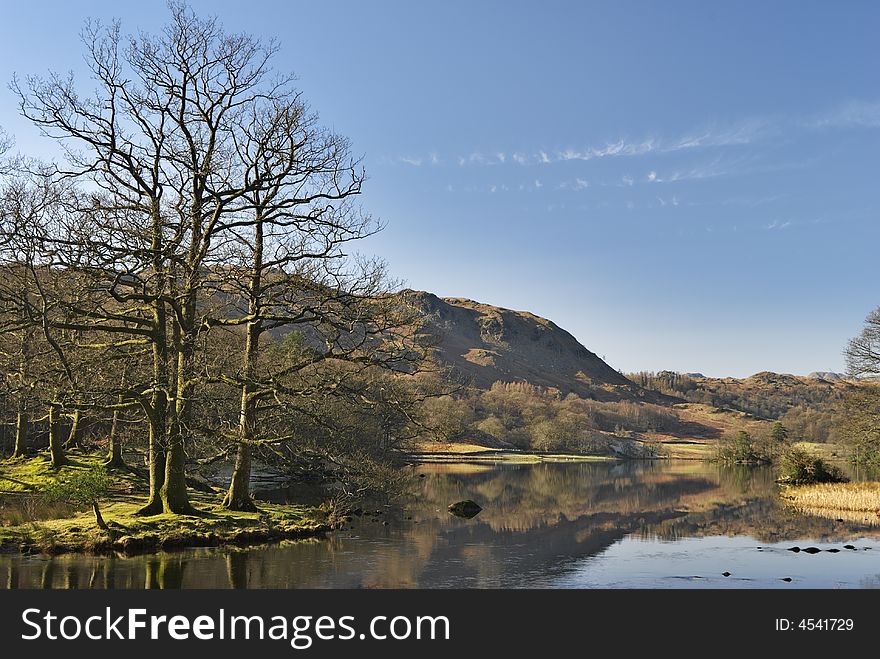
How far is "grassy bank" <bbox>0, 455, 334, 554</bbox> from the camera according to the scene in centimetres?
2234

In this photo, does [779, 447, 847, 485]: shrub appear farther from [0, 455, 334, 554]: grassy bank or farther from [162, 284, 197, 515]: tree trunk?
[162, 284, 197, 515]: tree trunk

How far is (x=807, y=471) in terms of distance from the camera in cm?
5647

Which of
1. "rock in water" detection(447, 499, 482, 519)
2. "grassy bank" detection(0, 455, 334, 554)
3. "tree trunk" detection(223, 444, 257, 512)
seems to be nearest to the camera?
"grassy bank" detection(0, 455, 334, 554)

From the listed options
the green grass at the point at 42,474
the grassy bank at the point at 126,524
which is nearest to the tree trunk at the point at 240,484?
the grassy bank at the point at 126,524

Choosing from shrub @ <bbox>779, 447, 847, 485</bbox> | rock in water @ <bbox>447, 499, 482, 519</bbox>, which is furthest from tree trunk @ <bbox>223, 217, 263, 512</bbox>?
shrub @ <bbox>779, 447, 847, 485</bbox>

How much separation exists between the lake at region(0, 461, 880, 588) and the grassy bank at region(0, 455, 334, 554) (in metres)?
0.99

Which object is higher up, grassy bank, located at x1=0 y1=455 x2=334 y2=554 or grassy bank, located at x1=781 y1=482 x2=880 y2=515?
grassy bank, located at x1=0 y1=455 x2=334 y2=554

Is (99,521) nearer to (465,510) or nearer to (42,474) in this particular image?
(42,474)

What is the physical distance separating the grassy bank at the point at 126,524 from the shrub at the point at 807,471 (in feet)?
138

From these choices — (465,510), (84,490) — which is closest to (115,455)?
(84,490)

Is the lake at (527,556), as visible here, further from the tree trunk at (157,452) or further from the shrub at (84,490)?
the tree trunk at (157,452)

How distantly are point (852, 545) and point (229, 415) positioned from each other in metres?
29.5
